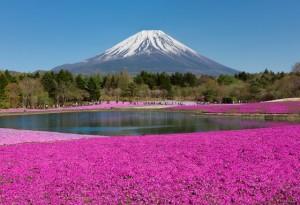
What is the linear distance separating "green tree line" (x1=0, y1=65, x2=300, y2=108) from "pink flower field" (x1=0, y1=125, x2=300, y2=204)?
80470mm

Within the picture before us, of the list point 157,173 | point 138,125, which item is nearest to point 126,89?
point 138,125

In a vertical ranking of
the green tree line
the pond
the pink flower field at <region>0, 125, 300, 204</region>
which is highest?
the green tree line

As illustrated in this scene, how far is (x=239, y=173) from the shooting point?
13.1 m

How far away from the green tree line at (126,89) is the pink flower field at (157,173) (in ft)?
264

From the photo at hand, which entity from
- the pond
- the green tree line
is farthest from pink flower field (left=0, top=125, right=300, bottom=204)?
the green tree line

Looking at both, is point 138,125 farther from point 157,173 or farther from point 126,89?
point 126,89

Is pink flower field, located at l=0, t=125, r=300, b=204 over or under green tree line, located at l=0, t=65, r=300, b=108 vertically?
under

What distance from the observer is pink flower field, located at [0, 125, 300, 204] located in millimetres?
11062

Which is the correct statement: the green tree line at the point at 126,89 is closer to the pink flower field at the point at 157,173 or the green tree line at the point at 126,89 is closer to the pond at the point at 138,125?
the pond at the point at 138,125

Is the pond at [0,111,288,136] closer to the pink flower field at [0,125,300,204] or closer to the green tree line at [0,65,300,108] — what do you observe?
the pink flower field at [0,125,300,204]

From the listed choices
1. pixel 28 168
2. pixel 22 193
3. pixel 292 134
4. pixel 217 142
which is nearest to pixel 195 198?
pixel 22 193

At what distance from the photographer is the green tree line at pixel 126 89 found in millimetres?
98438

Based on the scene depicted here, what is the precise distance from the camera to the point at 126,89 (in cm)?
13300

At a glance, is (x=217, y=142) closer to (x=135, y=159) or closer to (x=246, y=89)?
(x=135, y=159)
